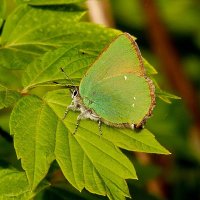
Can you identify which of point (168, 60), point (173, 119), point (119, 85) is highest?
point (119, 85)

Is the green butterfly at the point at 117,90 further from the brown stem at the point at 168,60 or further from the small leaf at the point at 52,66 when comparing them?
the brown stem at the point at 168,60

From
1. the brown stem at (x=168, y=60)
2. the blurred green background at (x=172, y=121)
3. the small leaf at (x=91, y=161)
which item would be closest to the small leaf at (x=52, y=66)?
the small leaf at (x=91, y=161)

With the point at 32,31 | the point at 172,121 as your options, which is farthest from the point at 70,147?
the point at 172,121

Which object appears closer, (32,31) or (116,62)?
(116,62)

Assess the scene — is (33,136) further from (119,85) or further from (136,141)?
(119,85)

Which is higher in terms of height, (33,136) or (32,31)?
(32,31)

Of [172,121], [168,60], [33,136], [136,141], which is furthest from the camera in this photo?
[168,60]

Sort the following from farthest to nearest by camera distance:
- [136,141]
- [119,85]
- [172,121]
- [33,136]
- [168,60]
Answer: [168,60]
[172,121]
[119,85]
[136,141]
[33,136]
